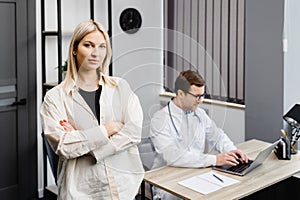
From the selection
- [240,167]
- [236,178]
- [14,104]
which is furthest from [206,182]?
[14,104]

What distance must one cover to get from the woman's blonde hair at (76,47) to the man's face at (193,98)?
287mm

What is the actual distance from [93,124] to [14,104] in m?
2.02

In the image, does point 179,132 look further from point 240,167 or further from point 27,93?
point 27,93

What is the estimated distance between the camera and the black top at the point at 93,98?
5.05 ft

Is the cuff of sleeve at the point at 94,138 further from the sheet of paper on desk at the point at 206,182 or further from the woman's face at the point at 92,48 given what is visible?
the sheet of paper on desk at the point at 206,182

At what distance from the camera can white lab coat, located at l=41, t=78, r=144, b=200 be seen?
60.4 inches

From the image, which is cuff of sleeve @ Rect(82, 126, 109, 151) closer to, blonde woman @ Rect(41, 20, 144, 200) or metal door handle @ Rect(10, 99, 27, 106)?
blonde woman @ Rect(41, 20, 144, 200)

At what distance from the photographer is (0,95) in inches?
128

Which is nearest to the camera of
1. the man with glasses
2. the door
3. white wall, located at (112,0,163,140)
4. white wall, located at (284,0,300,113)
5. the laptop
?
white wall, located at (112,0,163,140)

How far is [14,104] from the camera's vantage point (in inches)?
131

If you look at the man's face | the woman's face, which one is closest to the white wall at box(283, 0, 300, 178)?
the man's face

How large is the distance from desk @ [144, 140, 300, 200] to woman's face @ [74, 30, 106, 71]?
0.81 meters

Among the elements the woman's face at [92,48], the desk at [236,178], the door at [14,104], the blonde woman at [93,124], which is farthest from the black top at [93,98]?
the door at [14,104]

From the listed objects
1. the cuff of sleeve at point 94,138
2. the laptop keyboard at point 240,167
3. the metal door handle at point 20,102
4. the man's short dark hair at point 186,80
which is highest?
the man's short dark hair at point 186,80
